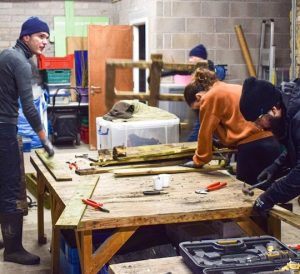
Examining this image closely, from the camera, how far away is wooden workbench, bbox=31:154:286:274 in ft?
8.69

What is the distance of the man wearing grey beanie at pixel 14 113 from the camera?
12.5ft

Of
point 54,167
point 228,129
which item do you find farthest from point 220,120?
point 54,167

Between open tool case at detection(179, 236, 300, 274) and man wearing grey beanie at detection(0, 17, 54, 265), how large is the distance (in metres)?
1.98

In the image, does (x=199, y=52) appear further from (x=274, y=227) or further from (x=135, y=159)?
(x=274, y=227)

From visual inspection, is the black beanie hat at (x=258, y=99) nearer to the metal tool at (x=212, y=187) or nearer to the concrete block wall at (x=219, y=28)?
the metal tool at (x=212, y=187)

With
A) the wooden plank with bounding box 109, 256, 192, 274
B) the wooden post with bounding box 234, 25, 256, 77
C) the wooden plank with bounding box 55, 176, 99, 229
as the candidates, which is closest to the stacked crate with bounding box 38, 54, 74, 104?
the wooden post with bounding box 234, 25, 256, 77

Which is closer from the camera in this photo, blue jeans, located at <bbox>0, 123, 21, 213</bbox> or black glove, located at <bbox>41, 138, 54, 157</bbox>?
blue jeans, located at <bbox>0, 123, 21, 213</bbox>

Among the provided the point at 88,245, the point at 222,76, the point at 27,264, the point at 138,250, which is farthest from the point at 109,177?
the point at 222,76

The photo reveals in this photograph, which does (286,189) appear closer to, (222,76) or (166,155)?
(166,155)

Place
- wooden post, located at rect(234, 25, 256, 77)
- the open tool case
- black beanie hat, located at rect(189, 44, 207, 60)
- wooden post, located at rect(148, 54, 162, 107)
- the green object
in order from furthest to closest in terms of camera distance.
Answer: the green object → wooden post, located at rect(234, 25, 256, 77) → black beanie hat, located at rect(189, 44, 207, 60) → wooden post, located at rect(148, 54, 162, 107) → the open tool case

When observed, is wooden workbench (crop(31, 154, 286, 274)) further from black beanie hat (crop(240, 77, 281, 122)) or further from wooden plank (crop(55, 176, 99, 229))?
black beanie hat (crop(240, 77, 281, 122))

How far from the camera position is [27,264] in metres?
4.07

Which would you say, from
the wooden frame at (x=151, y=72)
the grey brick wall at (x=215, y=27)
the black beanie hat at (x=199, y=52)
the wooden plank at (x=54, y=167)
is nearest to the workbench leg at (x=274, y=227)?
the wooden plank at (x=54, y=167)

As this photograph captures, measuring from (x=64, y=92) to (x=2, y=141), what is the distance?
5.26m
